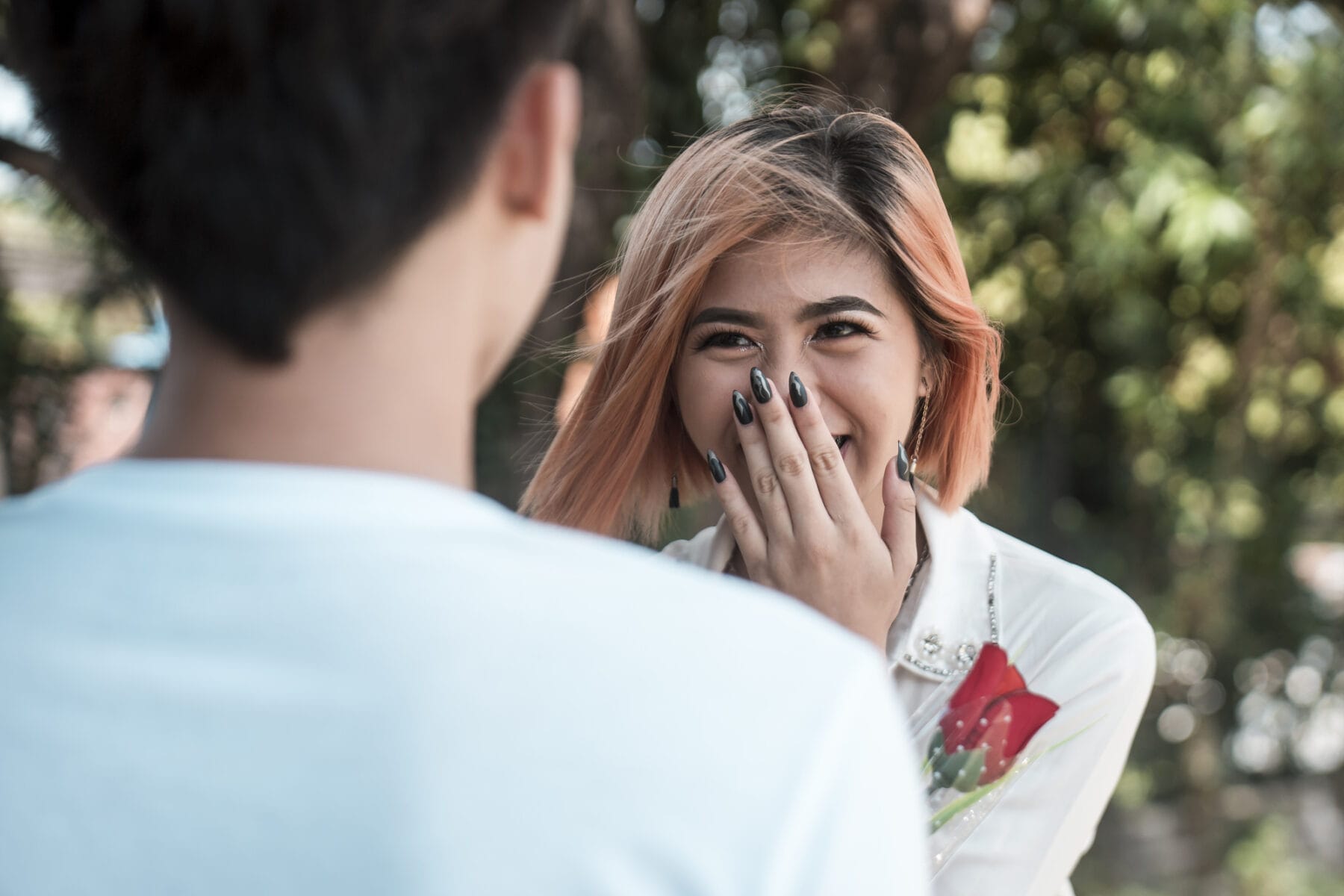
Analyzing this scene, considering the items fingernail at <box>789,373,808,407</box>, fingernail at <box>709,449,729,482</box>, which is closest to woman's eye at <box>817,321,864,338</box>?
fingernail at <box>789,373,808,407</box>

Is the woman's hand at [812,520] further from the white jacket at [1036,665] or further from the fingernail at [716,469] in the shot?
the white jacket at [1036,665]

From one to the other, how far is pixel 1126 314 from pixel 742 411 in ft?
13.6

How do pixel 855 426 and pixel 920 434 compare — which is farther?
pixel 920 434

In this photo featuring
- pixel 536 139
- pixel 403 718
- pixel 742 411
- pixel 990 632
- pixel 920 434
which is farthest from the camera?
pixel 920 434

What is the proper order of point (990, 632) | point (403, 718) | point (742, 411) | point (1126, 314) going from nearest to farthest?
point (403, 718)
point (742, 411)
point (990, 632)
point (1126, 314)

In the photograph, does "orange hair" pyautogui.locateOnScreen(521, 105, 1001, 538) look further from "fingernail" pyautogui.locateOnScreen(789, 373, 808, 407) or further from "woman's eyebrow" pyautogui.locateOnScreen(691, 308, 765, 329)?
"fingernail" pyautogui.locateOnScreen(789, 373, 808, 407)

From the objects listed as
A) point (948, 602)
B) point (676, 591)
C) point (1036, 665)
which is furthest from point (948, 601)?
point (676, 591)

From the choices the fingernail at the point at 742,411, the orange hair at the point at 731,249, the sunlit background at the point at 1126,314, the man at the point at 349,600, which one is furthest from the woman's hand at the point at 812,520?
the sunlit background at the point at 1126,314

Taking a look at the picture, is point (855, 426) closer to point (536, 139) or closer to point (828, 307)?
point (828, 307)

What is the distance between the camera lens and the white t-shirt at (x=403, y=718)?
59 centimetres

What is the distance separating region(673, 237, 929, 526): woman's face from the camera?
1.79 m

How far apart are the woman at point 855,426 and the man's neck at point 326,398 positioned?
102 centimetres

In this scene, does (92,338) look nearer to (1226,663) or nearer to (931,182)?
(931,182)

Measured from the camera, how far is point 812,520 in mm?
1654
